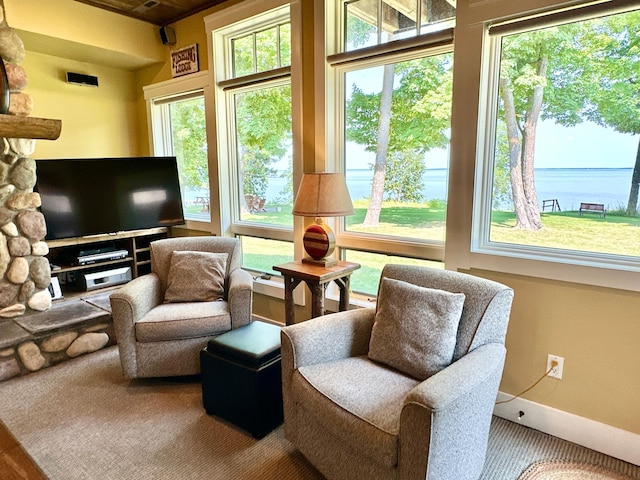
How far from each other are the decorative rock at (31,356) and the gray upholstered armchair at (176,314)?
0.77 metres

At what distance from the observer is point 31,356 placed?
268cm

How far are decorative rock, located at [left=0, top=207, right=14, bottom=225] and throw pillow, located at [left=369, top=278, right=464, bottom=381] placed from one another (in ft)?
8.85

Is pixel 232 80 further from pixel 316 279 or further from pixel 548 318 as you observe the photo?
pixel 548 318

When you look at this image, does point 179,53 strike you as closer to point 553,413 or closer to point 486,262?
point 486,262

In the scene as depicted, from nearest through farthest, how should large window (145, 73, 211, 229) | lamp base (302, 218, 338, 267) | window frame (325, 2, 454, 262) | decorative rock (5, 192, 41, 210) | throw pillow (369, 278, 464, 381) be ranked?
throw pillow (369, 278, 464, 381), window frame (325, 2, 454, 262), lamp base (302, 218, 338, 267), decorative rock (5, 192, 41, 210), large window (145, 73, 211, 229)

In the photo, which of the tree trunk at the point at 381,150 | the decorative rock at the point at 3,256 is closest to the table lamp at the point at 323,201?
the tree trunk at the point at 381,150

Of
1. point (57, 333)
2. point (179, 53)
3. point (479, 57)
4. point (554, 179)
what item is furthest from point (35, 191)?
point (554, 179)

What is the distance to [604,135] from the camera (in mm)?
1897

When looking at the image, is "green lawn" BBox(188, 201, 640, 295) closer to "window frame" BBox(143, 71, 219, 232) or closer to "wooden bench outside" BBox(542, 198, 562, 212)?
"wooden bench outside" BBox(542, 198, 562, 212)

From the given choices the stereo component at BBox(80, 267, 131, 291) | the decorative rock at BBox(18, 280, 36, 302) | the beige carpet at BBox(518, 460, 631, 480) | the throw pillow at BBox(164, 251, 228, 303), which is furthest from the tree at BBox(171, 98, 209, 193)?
the beige carpet at BBox(518, 460, 631, 480)

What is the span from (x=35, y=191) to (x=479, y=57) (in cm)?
339

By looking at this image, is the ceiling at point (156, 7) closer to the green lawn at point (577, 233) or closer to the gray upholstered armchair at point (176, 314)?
the gray upholstered armchair at point (176, 314)

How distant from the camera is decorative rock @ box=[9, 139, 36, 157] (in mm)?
2801

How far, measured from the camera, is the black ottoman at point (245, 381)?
2.00m
